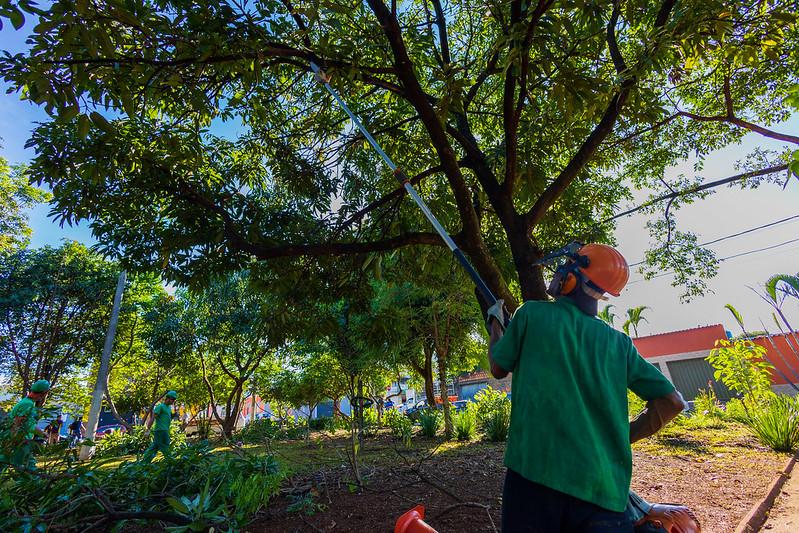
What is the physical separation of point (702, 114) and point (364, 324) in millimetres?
6570

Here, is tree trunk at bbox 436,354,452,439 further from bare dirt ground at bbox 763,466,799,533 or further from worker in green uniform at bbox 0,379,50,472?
worker in green uniform at bbox 0,379,50,472

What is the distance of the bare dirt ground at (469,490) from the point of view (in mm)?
3287

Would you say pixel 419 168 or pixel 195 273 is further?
pixel 419 168

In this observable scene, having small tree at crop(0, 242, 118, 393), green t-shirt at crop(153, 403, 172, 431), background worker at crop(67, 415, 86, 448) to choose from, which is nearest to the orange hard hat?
background worker at crop(67, 415, 86, 448)

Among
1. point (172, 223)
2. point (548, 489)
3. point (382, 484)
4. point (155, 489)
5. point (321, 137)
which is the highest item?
point (321, 137)

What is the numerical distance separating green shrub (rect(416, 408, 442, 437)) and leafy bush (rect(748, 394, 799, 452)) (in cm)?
693

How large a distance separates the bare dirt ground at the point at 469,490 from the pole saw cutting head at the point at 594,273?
213 cm

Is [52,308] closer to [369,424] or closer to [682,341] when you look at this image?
[369,424]

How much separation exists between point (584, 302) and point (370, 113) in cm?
431

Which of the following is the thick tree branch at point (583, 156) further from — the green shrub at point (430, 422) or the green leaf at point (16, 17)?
the green shrub at point (430, 422)

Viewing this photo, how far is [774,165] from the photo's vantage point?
7047 mm

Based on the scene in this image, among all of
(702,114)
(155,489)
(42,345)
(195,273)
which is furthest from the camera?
(42,345)

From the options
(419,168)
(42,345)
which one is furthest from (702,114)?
(42,345)

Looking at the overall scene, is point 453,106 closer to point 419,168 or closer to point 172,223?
point 419,168
